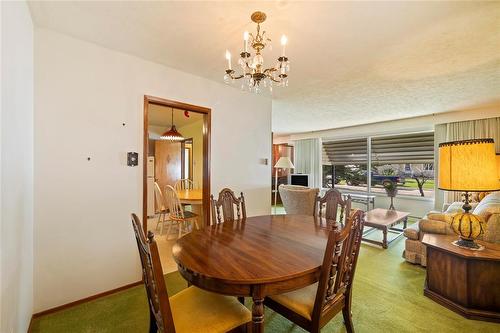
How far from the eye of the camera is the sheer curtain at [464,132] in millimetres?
4426

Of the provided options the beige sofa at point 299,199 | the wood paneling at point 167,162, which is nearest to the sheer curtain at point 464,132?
the beige sofa at point 299,199

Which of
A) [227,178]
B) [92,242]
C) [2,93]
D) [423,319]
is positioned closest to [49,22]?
[2,93]

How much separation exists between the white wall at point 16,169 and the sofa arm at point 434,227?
146 inches

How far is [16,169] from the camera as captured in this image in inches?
56.3

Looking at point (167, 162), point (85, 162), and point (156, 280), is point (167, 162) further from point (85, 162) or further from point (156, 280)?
point (156, 280)

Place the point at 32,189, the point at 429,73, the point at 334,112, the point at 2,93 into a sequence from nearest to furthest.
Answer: the point at 2,93
the point at 32,189
the point at 429,73
the point at 334,112

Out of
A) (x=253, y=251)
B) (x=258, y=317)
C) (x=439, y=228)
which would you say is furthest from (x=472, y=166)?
(x=258, y=317)

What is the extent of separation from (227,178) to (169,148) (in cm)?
346

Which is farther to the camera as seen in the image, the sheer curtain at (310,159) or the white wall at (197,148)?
the sheer curtain at (310,159)

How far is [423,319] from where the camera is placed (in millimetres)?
1889

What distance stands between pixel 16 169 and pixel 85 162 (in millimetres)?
722

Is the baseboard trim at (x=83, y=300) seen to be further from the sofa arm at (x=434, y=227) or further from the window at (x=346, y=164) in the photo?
the window at (x=346, y=164)

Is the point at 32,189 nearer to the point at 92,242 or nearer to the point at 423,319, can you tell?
the point at 92,242

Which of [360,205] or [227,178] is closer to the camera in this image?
[227,178]
